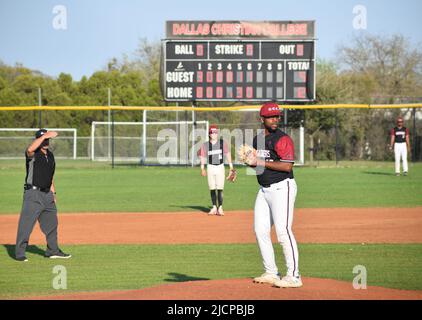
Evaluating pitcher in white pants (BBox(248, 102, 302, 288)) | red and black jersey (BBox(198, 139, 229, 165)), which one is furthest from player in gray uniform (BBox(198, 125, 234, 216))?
pitcher in white pants (BBox(248, 102, 302, 288))

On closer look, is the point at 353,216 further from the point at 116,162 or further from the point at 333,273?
the point at 116,162

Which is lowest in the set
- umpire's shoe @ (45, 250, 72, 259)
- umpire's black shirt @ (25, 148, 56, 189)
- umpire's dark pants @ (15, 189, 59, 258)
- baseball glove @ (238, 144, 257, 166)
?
umpire's shoe @ (45, 250, 72, 259)

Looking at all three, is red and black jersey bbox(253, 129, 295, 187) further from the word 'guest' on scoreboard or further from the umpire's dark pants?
the word 'guest' on scoreboard

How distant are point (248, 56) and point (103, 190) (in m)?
10.0

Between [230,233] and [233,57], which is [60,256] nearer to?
[230,233]

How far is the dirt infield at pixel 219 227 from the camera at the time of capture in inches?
546

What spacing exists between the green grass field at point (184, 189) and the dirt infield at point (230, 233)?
5.67 feet

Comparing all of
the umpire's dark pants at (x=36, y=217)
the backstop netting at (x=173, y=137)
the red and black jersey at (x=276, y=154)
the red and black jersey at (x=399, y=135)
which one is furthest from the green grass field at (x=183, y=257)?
the backstop netting at (x=173, y=137)

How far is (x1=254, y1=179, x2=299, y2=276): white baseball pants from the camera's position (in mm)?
8461

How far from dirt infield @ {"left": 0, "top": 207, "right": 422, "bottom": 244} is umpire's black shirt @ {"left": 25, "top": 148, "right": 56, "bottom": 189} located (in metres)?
2.31

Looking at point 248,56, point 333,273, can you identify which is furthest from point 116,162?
point 333,273

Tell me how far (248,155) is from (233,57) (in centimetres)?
2352

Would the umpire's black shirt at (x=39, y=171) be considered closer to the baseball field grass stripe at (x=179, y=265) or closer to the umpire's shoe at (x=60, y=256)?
the umpire's shoe at (x=60, y=256)
